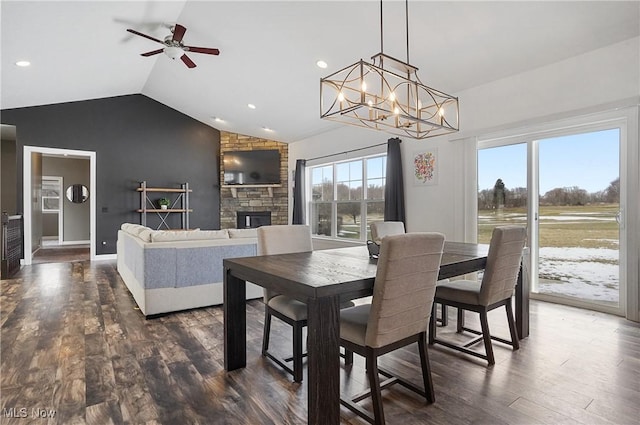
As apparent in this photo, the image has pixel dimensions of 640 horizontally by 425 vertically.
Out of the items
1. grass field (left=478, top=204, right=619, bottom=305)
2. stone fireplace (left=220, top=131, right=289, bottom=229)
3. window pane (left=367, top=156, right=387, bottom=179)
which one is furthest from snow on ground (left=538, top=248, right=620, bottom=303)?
stone fireplace (left=220, top=131, right=289, bottom=229)

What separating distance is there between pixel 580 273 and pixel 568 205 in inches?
29.8

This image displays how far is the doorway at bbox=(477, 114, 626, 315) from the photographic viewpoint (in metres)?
3.55

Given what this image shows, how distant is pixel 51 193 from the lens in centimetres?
1012

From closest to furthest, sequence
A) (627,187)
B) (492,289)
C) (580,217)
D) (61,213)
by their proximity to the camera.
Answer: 1. (492,289)
2. (627,187)
3. (580,217)
4. (61,213)

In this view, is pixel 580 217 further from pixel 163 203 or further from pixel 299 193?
pixel 163 203

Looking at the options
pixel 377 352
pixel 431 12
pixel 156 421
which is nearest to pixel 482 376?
pixel 377 352

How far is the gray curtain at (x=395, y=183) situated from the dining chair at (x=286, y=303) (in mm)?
2749

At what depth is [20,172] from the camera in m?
6.51

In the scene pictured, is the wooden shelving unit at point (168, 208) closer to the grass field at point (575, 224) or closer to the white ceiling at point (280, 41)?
the white ceiling at point (280, 41)

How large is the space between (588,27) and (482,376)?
10.4 ft

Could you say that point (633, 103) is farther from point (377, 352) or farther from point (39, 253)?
point (39, 253)

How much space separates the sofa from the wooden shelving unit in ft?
13.1

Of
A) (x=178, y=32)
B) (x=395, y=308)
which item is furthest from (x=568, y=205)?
(x=178, y=32)

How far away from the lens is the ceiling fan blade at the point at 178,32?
4000mm
